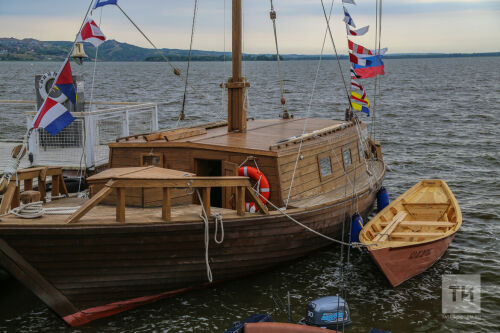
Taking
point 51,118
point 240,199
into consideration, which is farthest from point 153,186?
point 51,118

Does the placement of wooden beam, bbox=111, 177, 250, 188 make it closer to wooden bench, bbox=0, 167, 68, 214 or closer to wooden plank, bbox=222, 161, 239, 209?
wooden plank, bbox=222, 161, 239, 209

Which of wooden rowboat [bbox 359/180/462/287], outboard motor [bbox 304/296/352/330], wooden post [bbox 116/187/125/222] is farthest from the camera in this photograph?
wooden rowboat [bbox 359/180/462/287]

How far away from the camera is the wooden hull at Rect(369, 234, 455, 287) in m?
11.6

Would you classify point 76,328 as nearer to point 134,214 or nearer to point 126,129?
point 134,214

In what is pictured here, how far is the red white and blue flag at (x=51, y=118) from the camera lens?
404 inches

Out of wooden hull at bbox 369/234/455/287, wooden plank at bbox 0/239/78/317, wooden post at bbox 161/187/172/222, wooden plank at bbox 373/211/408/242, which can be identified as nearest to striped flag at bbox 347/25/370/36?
wooden plank at bbox 373/211/408/242

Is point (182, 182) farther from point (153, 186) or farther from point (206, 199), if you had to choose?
point (206, 199)

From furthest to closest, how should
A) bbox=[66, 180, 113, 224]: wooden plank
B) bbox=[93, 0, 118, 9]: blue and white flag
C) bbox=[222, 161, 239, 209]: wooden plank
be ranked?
1. bbox=[222, 161, 239, 209]: wooden plank
2. bbox=[93, 0, 118, 9]: blue and white flag
3. bbox=[66, 180, 113, 224]: wooden plank

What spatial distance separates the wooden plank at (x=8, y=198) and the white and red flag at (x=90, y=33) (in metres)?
3.20

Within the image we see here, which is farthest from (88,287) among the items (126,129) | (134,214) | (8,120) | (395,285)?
(8,120)

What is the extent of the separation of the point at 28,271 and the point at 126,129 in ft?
24.7

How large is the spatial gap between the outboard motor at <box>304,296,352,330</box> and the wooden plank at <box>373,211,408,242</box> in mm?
3711

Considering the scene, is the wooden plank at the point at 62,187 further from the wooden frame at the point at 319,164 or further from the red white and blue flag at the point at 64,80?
the wooden frame at the point at 319,164

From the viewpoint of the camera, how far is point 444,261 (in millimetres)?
13852
